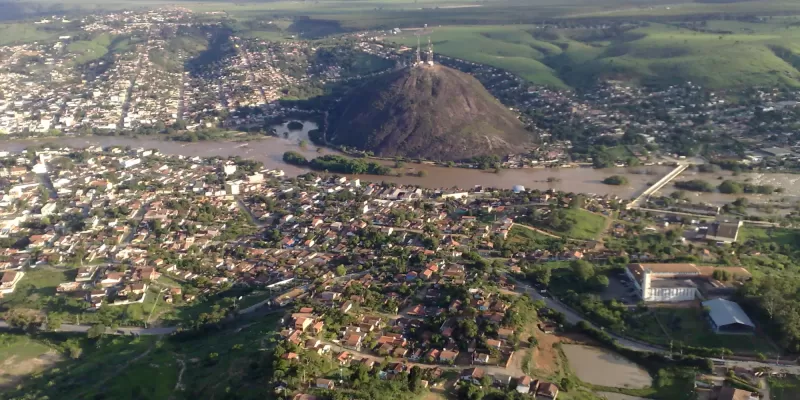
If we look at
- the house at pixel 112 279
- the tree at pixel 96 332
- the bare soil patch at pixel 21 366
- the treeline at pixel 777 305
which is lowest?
the bare soil patch at pixel 21 366

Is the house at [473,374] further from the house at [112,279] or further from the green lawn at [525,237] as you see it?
the house at [112,279]

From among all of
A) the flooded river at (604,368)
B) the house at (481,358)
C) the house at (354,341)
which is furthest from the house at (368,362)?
the flooded river at (604,368)

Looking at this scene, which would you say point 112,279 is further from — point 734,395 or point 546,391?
point 734,395

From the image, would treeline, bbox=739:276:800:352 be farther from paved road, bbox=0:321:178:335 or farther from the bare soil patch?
the bare soil patch

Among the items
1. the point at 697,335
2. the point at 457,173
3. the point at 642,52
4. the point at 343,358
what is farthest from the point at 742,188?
the point at 642,52

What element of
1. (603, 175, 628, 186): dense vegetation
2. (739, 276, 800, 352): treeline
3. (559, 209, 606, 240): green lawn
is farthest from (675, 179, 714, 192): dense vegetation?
(739, 276, 800, 352): treeline

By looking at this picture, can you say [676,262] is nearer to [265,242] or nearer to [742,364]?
[742,364]

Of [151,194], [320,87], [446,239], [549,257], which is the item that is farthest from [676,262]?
[320,87]
